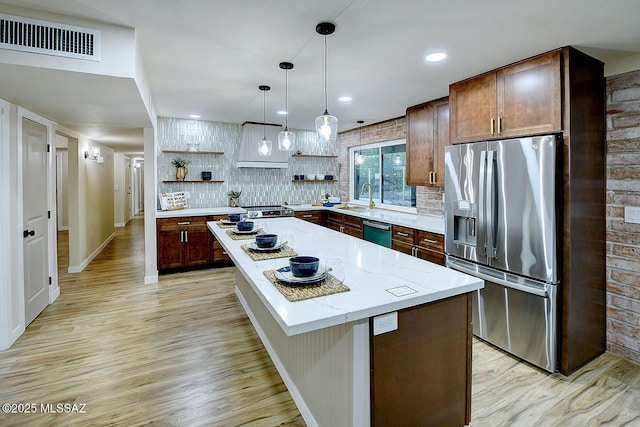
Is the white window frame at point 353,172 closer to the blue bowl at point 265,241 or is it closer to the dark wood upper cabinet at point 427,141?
the dark wood upper cabinet at point 427,141

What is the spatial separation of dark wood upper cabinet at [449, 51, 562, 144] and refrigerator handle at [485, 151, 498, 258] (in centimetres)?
27

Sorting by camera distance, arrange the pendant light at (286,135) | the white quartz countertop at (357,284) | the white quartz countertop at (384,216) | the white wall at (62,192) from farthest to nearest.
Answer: the white wall at (62,192), the white quartz countertop at (384,216), the pendant light at (286,135), the white quartz countertop at (357,284)

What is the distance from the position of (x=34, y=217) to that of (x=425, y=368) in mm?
3846

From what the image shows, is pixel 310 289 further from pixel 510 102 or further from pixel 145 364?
pixel 510 102

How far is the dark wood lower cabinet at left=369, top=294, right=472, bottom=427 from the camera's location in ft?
4.60

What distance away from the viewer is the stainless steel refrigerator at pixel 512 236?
2.35 m

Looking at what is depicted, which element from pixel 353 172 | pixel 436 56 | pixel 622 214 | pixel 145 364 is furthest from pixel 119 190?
pixel 622 214

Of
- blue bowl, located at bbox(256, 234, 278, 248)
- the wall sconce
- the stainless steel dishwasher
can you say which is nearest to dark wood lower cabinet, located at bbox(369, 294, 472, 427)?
blue bowl, located at bbox(256, 234, 278, 248)

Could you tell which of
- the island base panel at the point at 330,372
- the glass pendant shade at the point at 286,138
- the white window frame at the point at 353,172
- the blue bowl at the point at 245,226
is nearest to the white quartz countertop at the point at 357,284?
the island base panel at the point at 330,372

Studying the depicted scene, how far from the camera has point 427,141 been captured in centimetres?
408

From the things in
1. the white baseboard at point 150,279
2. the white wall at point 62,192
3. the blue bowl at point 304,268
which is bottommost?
the white baseboard at point 150,279

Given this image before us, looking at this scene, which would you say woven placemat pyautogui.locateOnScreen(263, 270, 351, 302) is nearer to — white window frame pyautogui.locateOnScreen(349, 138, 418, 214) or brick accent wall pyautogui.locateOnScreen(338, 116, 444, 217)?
brick accent wall pyautogui.locateOnScreen(338, 116, 444, 217)

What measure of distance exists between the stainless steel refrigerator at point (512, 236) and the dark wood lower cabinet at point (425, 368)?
113 cm

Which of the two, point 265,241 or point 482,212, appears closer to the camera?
point 265,241
